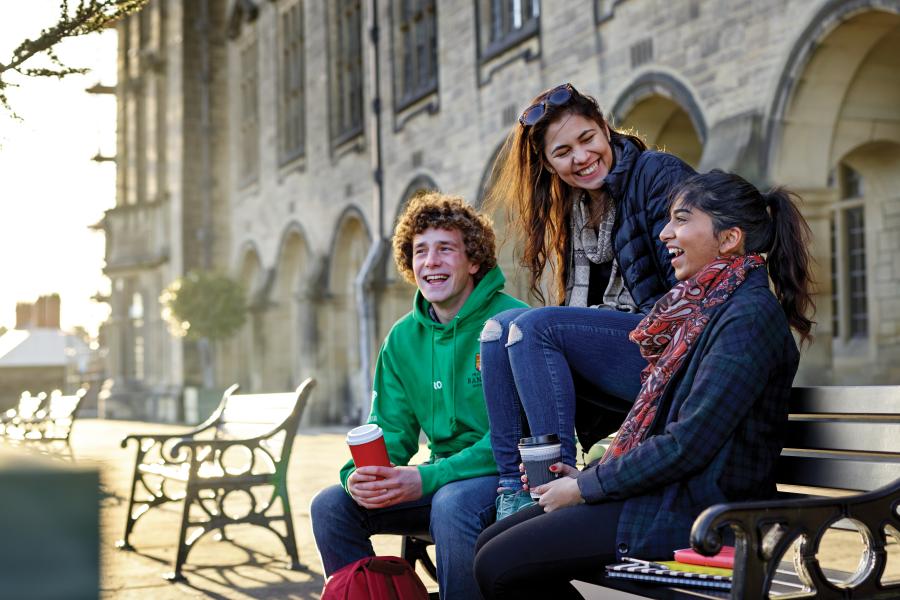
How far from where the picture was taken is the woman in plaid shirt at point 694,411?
2250 millimetres

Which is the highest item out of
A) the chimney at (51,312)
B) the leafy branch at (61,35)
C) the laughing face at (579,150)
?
the chimney at (51,312)

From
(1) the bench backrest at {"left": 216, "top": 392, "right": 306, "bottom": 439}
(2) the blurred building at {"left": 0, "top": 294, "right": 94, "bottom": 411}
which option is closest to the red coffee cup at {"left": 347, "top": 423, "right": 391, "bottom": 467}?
(1) the bench backrest at {"left": 216, "top": 392, "right": 306, "bottom": 439}

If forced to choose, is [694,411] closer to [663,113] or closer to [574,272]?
[574,272]

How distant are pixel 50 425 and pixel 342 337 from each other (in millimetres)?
8023

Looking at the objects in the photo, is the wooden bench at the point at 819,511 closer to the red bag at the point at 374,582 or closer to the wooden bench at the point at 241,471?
the red bag at the point at 374,582

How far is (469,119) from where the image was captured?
14273 mm

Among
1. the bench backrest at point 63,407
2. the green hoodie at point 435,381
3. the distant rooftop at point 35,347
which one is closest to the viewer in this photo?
the green hoodie at point 435,381

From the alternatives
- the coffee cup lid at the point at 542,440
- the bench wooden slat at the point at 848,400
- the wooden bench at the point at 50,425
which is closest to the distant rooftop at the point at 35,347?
the wooden bench at the point at 50,425

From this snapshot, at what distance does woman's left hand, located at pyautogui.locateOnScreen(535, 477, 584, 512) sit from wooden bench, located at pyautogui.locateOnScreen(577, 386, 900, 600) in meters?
0.20

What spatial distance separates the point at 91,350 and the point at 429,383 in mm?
49792

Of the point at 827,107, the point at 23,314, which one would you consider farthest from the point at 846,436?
the point at 23,314

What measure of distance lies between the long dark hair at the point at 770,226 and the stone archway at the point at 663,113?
7.07 meters

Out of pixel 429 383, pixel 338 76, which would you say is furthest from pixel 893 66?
pixel 338 76

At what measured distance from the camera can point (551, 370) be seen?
106 inches
